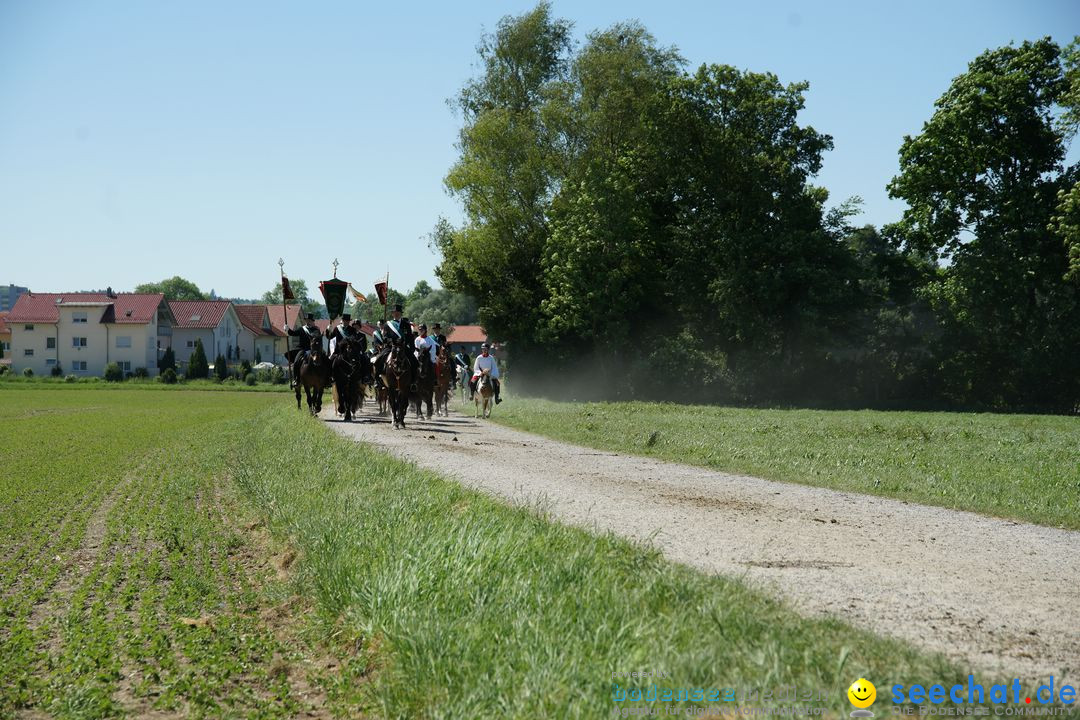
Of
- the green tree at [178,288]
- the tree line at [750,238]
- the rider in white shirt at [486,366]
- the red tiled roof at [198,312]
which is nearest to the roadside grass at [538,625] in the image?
the rider in white shirt at [486,366]

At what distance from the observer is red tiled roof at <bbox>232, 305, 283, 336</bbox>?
120625 millimetres

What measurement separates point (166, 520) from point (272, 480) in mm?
1806

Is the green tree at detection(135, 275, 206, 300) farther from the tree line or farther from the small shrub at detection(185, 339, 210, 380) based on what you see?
the tree line

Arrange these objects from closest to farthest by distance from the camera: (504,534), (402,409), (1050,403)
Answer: (504,534)
(402,409)
(1050,403)

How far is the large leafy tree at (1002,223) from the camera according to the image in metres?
38.6

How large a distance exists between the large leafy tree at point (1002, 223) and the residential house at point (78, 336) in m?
80.2

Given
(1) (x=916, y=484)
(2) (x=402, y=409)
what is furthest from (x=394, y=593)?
(2) (x=402, y=409)

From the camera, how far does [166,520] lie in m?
11.2

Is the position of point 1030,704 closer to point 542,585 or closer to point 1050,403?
point 542,585

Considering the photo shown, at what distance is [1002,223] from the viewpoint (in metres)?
40.2

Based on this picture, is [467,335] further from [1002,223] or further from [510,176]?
[1002,223]

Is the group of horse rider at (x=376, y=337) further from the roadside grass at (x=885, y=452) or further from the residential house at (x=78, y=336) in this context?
the residential house at (x=78, y=336)

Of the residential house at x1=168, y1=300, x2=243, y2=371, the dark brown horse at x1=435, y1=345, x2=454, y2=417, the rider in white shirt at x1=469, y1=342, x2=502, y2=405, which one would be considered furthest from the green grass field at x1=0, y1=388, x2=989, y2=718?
the residential house at x1=168, y1=300, x2=243, y2=371

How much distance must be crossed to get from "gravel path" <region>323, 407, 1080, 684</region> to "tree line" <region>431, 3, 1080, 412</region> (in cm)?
2722
